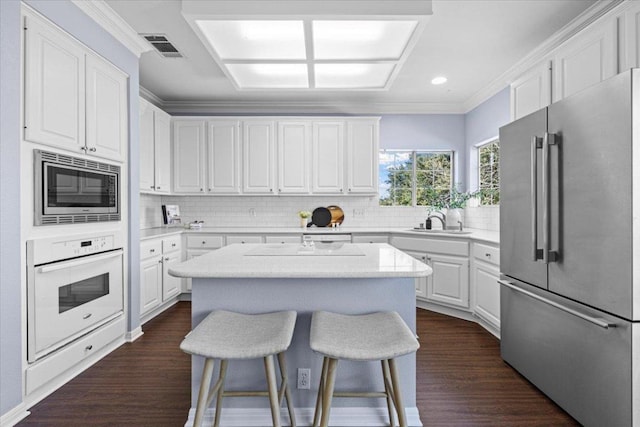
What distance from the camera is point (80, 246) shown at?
2.55m

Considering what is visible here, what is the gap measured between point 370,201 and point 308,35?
3.03 m

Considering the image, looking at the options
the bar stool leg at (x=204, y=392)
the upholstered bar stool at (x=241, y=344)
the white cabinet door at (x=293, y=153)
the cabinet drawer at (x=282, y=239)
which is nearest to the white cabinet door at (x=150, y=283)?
the cabinet drawer at (x=282, y=239)

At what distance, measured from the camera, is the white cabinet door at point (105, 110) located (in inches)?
106

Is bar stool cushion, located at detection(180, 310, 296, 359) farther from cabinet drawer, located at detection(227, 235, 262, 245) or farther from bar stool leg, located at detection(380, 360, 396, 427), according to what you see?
cabinet drawer, located at detection(227, 235, 262, 245)

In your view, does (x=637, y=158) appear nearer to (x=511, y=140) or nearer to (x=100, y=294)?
(x=511, y=140)

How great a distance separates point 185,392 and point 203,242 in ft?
7.71

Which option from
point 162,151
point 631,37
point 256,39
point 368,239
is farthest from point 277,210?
point 631,37

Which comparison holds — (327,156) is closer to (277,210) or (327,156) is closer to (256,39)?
(277,210)

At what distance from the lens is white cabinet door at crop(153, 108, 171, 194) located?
434 cm

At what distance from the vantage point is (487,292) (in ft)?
11.2

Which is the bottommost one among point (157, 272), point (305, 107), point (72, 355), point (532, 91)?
point (72, 355)

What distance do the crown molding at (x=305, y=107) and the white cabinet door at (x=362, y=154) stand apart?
414 mm

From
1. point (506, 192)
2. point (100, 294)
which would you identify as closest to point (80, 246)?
point (100, 294)

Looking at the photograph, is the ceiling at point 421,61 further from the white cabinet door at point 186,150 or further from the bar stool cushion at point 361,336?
the bar stool cushion at point 361,336
